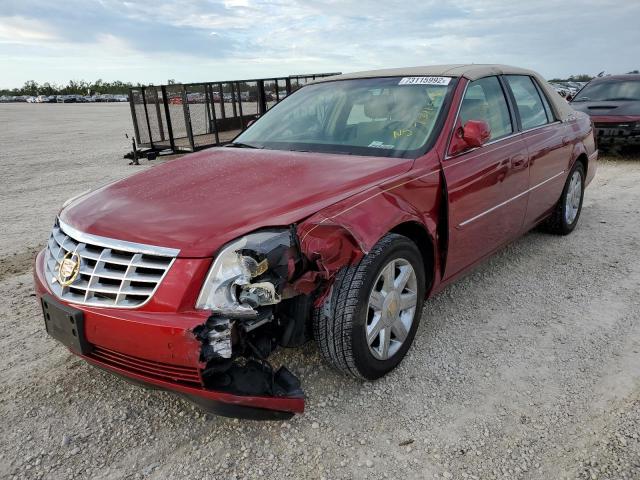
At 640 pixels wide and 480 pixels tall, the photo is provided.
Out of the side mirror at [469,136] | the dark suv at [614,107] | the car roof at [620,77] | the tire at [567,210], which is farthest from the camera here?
the car roof at [620,77]

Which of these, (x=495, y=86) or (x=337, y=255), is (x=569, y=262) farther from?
(x=337, y=255)

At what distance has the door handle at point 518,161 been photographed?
3.64 meters

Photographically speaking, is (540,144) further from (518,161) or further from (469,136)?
(469,136)

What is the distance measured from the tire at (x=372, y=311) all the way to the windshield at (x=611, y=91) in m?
9.24

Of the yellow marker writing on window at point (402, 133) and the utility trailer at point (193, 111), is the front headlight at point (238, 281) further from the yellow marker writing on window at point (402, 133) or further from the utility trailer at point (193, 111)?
the utility trailer at point (193, 111)

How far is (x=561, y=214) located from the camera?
4.85 m

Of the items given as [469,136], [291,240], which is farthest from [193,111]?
[291,240]

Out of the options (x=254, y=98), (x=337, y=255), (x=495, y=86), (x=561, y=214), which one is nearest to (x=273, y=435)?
(x=337, y=255)

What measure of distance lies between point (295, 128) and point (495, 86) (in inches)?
61.2

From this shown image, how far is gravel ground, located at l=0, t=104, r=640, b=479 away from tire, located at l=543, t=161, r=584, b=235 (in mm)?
1067

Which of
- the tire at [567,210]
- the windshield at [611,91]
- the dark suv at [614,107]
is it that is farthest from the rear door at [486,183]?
the windshield at [611,91]

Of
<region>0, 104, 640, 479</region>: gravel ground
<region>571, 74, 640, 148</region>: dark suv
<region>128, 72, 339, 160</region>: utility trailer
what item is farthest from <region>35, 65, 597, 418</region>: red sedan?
<region>128, 72, 339, 160</region>: utility trailer

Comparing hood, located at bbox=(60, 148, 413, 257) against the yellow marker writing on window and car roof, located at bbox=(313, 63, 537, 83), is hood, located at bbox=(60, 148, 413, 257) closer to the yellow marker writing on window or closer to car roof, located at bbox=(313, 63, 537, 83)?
the yellow marker writing on window

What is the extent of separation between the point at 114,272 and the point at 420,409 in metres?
1.58
